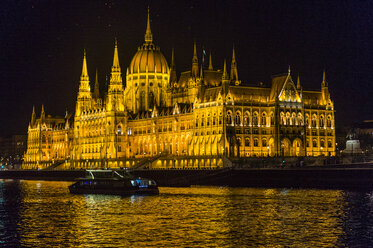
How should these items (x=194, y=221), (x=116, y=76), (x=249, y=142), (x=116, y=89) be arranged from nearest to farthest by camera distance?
1. (x=194, y=221)
2. (x=249, y=142)
3. (x=116, y=89)
4. (x=116, y=76)

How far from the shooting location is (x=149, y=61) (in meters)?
195

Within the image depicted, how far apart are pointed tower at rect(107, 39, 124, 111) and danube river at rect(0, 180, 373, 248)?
94.8m

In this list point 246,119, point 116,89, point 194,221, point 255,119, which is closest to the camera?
Answer: point 194,221

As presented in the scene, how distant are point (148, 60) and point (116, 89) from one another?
13.9 m

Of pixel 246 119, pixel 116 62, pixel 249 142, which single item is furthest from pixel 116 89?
pixel 249 142

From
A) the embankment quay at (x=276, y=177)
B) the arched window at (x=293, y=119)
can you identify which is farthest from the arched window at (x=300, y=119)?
the embankment quay at (x=276, y=177)

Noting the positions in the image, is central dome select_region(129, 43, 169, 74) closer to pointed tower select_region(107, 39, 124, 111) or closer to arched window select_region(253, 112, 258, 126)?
pointed tower select_region(107, 39, 124, 111)

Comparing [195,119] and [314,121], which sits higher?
[195,119]

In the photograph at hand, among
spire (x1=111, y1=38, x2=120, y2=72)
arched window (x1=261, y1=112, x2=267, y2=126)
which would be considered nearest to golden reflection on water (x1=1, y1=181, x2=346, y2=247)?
arched window (x1=261, y1=112, x2=267, y2=126)

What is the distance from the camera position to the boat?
315 ft

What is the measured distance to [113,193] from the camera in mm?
97250

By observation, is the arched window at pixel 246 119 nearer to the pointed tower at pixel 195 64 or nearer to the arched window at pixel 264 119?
the arched window at pixel 264 119

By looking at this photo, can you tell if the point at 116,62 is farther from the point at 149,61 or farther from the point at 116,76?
the point at 149,61

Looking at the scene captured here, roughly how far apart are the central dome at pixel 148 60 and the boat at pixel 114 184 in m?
93.4
